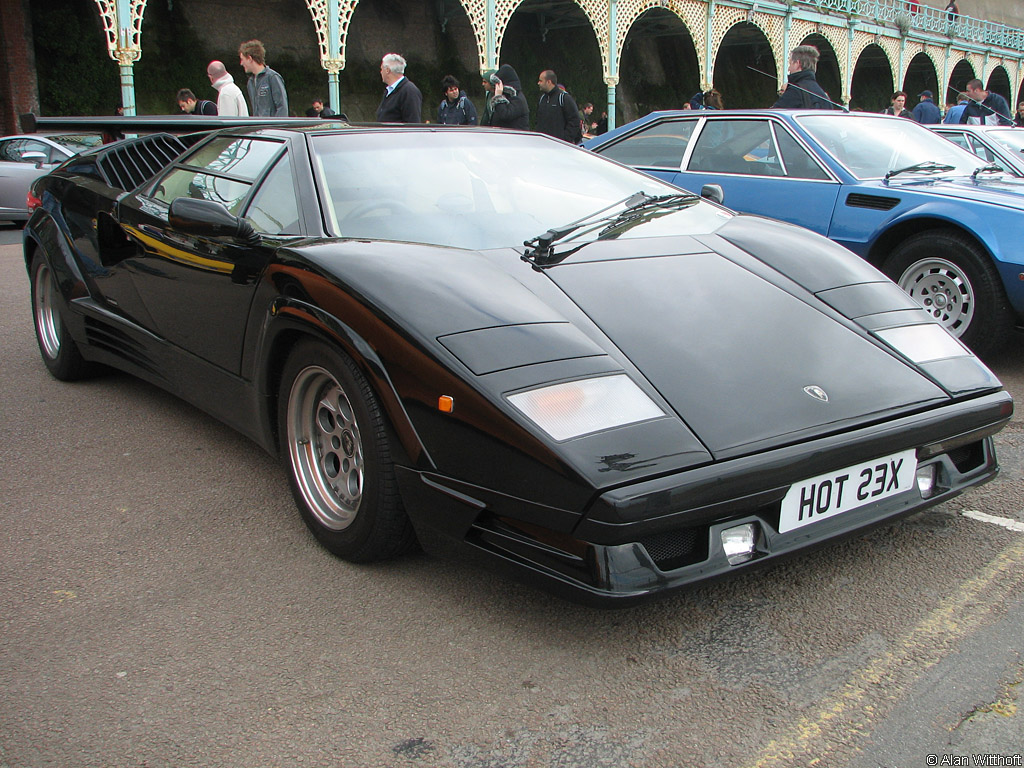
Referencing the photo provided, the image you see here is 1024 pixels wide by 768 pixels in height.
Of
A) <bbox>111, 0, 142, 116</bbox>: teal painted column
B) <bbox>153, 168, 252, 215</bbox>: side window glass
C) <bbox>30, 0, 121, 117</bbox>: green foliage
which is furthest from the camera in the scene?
<bbox>30, 0, 121, 117</bbox>: green foliage

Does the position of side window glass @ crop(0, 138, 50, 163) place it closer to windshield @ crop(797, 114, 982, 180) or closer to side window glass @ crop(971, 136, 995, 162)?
windshield @ crop(797, 114, 982, 180)

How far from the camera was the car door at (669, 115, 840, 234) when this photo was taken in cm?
520

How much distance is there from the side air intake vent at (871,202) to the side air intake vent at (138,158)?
11.3 ft

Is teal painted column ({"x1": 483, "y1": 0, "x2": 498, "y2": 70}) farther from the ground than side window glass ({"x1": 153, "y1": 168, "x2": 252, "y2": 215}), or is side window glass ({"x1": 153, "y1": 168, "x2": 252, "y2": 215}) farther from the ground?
teal painted column ({"x1": 483, "y1": 0, "x2": 498, "y2": 70})

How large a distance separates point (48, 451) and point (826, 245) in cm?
296

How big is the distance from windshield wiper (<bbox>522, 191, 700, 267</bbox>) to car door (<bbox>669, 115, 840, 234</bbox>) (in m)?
2.08

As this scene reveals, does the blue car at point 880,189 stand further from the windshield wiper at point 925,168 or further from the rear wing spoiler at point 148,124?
the rear wing spoiler at point 148,124

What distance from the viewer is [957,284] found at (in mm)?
4551

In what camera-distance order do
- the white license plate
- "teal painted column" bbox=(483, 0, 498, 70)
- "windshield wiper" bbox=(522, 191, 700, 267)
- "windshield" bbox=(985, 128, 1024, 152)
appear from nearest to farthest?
the white license plate, "windshield wiper" bbox=(522, 191, 700, 267), "windshield" bbox=(985, 128, 1024, 152), "teal painted column" bbox=(483, 0, 498, 70)

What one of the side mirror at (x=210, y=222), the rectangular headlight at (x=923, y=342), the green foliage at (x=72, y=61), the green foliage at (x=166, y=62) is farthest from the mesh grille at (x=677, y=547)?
the green foliage at (x=166, y=62)

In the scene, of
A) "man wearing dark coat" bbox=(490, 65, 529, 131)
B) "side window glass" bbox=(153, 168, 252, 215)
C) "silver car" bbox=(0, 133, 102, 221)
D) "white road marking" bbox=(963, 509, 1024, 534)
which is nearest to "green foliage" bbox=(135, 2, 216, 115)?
"silver car" bbox=(0, 133, 102, 221)

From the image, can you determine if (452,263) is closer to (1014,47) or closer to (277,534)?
(277,534)

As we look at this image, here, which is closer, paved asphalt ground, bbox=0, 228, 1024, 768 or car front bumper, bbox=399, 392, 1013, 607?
paved asphalt ground, bbox=0, 228, 1024, 768

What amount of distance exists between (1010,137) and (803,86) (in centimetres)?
239
